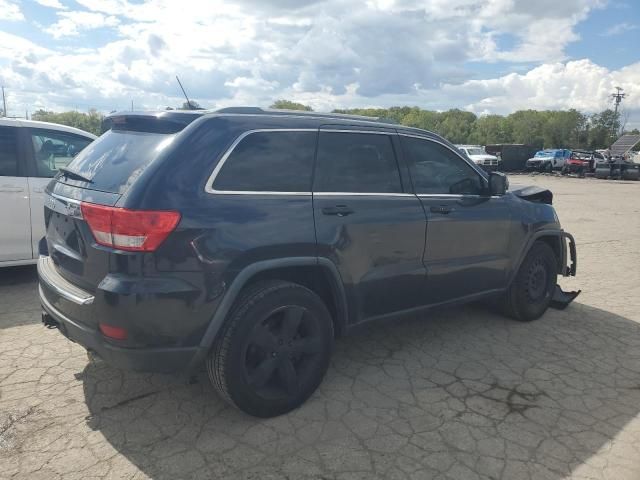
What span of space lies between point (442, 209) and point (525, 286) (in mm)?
1497

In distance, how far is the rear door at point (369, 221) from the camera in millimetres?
3176

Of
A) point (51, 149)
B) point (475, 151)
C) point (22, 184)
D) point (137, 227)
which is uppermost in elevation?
point (475, 151)

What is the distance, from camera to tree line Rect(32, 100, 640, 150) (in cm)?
7806

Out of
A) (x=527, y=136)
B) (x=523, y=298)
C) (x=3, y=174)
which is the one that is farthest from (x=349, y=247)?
(x=527, y=136)

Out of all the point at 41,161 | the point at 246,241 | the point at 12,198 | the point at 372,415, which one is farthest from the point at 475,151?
the point at 246,241

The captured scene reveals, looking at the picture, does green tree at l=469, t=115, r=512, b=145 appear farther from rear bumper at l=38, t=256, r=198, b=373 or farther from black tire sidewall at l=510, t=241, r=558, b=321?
rear bumper at l=38, t=256, r=198, b=373

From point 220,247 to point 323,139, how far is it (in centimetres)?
107

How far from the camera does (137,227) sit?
2508mm

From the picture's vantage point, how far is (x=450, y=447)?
9.16 ft

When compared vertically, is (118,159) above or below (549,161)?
above

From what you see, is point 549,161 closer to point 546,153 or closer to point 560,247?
point 546,153

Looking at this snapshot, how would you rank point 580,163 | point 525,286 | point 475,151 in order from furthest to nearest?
1. point 580,163
2. point 475,151
3. point 525,286

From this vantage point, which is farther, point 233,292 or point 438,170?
point 438,170

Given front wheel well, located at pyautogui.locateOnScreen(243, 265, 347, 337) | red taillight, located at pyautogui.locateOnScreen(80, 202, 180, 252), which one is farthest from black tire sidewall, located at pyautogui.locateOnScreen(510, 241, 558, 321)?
red taillight, located at pyautogui.locateOnScreen(80, 202, 180, 252)
